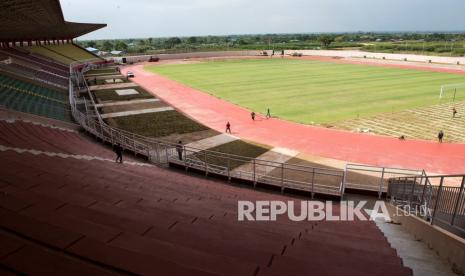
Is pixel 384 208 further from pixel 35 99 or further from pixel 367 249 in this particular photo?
pixel 35 99

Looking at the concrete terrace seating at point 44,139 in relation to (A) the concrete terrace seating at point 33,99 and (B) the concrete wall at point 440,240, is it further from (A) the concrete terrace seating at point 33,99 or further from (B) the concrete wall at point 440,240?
(B) the concrete wall at point 440,240

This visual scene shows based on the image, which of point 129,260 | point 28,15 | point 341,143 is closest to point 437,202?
point 129,260

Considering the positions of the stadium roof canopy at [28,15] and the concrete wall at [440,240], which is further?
the stadium roof canopy at [28,15]

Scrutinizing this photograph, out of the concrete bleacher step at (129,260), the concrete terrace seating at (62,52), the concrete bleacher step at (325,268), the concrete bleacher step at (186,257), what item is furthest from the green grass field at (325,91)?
the concrete bleacher step at (129,260)

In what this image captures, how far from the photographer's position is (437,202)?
7.07 meters

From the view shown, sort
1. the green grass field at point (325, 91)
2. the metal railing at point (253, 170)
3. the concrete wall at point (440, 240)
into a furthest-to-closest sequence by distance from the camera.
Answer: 1. the green grass field at point (325, 91)
2. the metal railing at point (253, 170)
3. the concrete wall at point (440, 240)

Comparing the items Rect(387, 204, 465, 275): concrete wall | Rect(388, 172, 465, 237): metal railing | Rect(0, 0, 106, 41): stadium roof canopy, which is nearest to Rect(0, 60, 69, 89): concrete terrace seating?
Rect(0, 0, 106, 41): stadium roof canopy

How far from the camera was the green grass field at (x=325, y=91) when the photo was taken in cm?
3319

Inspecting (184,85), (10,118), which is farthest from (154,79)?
(10,118)

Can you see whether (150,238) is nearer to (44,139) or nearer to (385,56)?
(44,139)

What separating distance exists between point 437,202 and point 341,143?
1641 centimetres

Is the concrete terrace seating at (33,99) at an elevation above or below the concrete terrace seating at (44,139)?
above

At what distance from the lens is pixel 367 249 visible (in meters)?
6.00

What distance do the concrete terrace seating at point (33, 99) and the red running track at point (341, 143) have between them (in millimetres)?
11452
